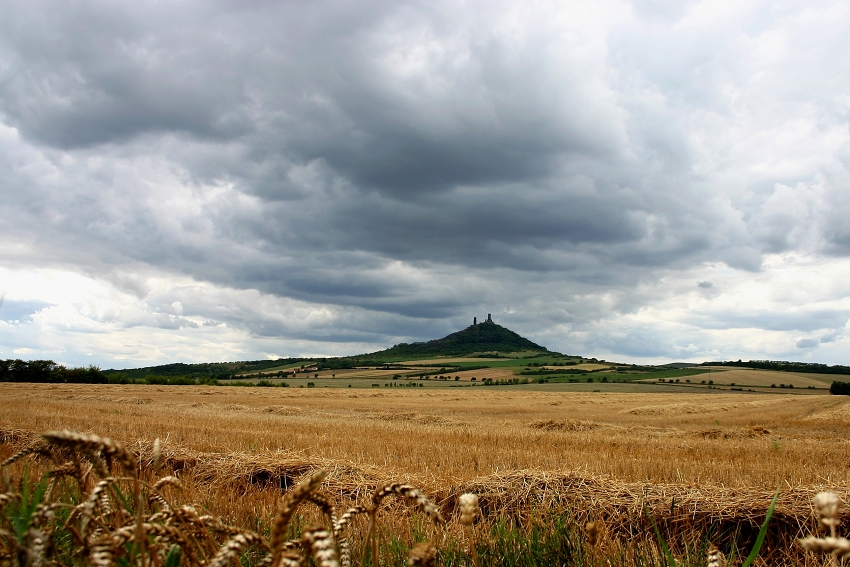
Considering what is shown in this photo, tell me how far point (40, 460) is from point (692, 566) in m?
9.60

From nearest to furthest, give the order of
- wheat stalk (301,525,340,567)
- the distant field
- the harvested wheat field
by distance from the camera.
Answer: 1. wheat stalk (301,525,340,567)
2. the harvested wheat field
3. the distant field

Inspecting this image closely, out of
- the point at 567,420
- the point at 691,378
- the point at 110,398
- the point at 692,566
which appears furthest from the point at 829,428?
the point at 691,378

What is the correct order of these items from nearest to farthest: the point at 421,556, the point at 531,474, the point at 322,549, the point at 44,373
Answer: the point at 322,549, the point at 421,556, the point at 531,474, the point at 44,373

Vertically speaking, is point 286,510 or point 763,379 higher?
point 286,510

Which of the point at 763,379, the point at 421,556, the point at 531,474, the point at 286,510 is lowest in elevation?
the point at 763,379

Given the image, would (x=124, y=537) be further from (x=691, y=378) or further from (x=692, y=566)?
(x=691, y=378)

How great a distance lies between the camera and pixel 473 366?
442 ft

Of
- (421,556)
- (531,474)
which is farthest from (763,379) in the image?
(421,556)

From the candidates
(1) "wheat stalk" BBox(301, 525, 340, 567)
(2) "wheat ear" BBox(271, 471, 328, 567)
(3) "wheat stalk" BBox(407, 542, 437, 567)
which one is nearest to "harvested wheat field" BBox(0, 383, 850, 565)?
(3) "wheat stalk" BBox(407, 542, 437, 567)

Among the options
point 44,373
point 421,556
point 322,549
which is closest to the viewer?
point 322,549

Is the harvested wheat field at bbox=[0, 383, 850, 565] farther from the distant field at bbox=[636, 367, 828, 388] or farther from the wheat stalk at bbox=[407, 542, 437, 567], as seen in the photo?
the distant field at bbox=[636, 367, 828, 388]

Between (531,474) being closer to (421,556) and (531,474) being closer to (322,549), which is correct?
(421,556)

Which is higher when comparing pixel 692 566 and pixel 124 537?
pixel 124 537

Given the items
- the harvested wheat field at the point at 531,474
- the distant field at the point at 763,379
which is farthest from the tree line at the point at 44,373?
the distant field at the point at 763,379
